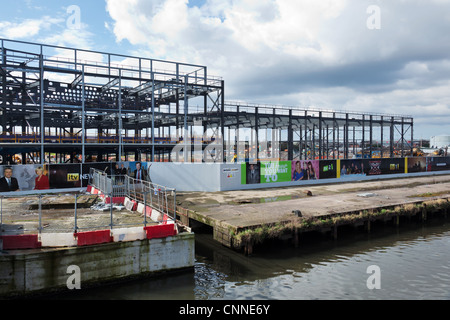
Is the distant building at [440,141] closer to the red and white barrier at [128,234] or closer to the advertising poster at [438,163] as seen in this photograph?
the advertising poster at [438,163]

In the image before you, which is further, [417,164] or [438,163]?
[438,163]

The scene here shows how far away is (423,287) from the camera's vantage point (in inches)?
422

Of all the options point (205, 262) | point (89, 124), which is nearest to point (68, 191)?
point (205, 262)

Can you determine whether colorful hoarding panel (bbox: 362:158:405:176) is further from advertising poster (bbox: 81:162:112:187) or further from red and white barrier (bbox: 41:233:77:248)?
red and white barrier (bbox: 41:233:77:248)

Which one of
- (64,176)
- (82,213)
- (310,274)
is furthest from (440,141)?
(82,213)

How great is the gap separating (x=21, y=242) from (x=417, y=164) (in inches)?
1756

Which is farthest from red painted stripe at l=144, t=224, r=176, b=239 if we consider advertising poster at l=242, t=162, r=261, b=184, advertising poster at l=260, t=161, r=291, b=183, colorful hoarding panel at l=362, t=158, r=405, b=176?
colorful hoarding panel at l=362, t=158, r=405, b=176

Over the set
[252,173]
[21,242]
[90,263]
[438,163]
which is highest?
[438,163]

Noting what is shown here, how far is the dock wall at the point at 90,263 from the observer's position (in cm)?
953

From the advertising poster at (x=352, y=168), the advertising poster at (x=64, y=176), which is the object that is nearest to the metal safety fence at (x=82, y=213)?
the advertising poster at (x=64, y=176)

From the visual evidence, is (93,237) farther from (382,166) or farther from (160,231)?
(382,166)

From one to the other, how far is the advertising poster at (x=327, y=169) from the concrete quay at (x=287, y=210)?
6.02 meters

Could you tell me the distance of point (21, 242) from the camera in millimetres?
10148

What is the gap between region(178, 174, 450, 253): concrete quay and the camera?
47.1 ft
